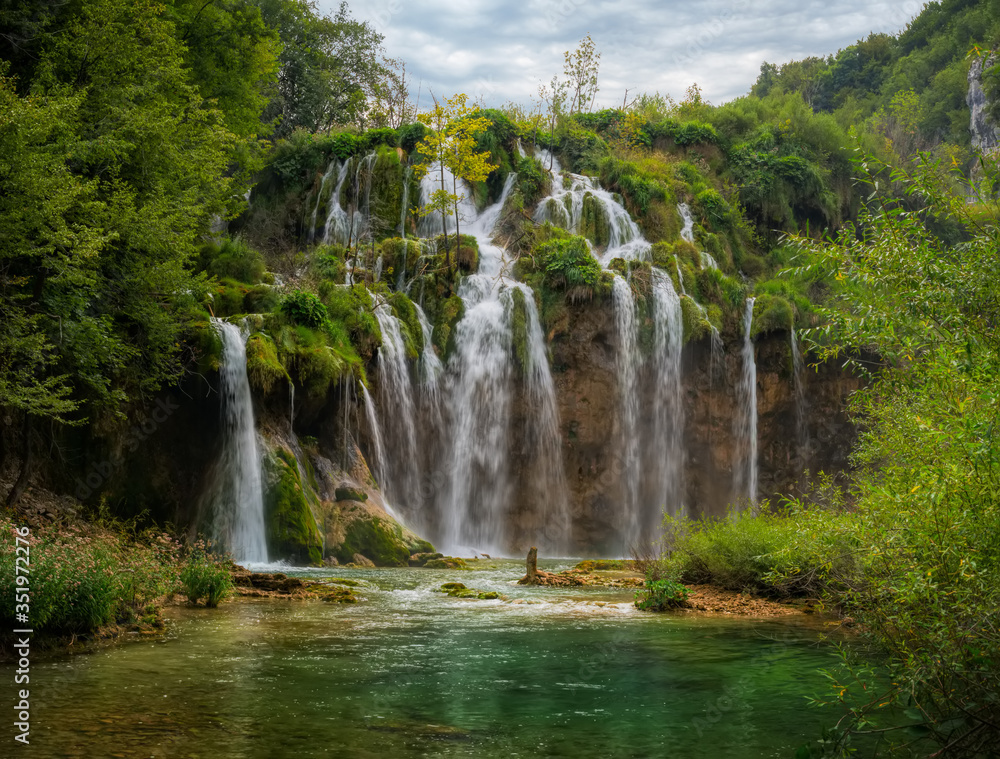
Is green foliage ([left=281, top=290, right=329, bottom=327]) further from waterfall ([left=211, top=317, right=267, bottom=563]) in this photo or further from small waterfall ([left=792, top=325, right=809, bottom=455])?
small waterfall ([left=792, top=325, right=809, bottom=455])

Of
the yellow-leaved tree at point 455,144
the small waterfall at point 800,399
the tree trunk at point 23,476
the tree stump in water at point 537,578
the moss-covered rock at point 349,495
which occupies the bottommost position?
the tree stump in water at point 537,578

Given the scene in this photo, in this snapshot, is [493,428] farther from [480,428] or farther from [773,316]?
[773,316]

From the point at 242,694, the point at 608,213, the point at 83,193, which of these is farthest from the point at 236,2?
the point at 242,694

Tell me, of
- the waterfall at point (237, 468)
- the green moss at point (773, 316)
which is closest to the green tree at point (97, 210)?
the waterfall at point (237, 468)

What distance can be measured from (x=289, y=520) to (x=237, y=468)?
1754mm

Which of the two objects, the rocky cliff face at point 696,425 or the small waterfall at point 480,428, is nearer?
the small waterfall at point 480,428

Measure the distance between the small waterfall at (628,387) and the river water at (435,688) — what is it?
16627 mm

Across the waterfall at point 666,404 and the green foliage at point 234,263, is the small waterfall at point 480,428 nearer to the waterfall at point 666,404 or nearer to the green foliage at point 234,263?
the waterfall at point 666,404

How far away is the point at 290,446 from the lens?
21062 millimetres

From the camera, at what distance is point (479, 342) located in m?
27.6

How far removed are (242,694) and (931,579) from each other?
18.1 feet

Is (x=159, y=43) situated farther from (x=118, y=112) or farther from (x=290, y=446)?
(x=290, y=446)

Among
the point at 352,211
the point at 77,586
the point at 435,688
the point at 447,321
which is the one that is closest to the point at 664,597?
the point at 435,688

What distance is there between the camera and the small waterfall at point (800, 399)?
30453 mm
